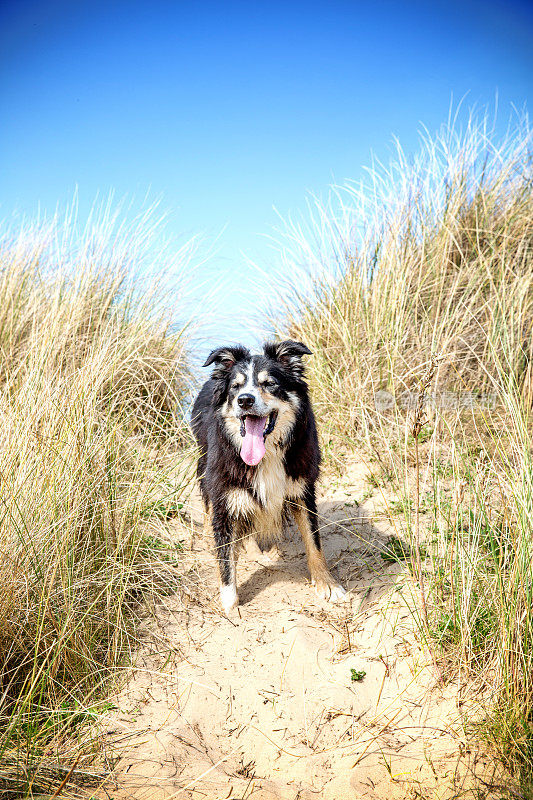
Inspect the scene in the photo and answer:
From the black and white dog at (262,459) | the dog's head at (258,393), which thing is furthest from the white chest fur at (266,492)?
the dog's head at (258,393)

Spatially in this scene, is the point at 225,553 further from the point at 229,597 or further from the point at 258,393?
the point at 258,393

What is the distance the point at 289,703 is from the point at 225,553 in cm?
104

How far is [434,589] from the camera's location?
107 inches

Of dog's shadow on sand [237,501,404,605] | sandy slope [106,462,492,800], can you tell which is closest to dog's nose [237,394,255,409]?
dog's shadow on sand [237,501,404,605]

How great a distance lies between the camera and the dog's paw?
3455 mm

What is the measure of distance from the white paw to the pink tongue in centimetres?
79

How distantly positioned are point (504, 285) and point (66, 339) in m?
4.42

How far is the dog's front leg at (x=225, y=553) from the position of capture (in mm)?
3428

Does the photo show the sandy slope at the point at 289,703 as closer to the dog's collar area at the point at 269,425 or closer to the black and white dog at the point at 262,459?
the black and white dog at the point at 262,459

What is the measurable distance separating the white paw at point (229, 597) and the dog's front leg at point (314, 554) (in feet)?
1.69

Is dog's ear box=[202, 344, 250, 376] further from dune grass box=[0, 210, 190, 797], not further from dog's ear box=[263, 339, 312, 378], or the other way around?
dune grass box=[0, 210, 190, 797]

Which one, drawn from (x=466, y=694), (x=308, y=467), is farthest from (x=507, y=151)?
(x=466, y=694)

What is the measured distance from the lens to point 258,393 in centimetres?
335

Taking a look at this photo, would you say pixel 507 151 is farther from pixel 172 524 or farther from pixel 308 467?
pixel 172 524
